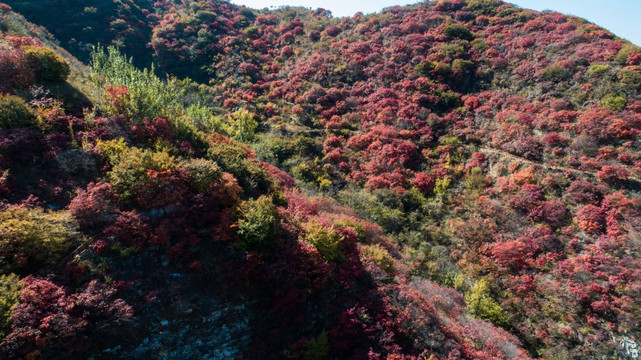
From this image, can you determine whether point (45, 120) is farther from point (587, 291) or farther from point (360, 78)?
point (360, 78)

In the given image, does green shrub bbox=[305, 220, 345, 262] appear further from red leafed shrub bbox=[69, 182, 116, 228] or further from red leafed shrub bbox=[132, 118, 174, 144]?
red leafed shrub bbox=[132, 118, 174, 144]

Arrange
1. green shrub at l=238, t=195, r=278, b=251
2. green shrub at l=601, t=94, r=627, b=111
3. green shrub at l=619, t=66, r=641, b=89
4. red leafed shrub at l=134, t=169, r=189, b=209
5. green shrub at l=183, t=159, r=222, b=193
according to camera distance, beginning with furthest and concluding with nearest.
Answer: green shrub at l=619, t=66, r=641, b=89
green shrub at l=601, t=94, r=627, b=111
green shrub at l=183, t=159, r=222, b=193
green shrub at l=238, t=195, r=278, b=251
red leafed shrub at l=134, t=169, r=189, b=209

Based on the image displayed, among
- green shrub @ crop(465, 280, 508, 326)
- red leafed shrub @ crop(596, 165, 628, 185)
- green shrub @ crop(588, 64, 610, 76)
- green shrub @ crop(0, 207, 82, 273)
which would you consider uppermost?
green shrub @ crop(588, 64, 610, 76)

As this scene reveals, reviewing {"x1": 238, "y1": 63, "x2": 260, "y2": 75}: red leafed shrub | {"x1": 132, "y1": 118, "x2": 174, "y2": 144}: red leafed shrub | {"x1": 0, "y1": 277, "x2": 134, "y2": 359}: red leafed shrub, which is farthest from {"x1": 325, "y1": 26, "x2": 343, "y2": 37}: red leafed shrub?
{"x1": 0, "y1": 277, "x2": 134, "y2": 359}: red leafed shrub

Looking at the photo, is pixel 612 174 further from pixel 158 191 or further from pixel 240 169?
pixel 158 191

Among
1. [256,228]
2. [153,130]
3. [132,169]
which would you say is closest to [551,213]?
[256,228]

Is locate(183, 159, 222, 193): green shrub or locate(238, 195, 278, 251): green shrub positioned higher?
locate(183, 159, 222, 193): green shrub

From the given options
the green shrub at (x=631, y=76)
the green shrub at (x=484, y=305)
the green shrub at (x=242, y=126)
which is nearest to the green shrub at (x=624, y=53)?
the green shrub at (x=631, y=76)
